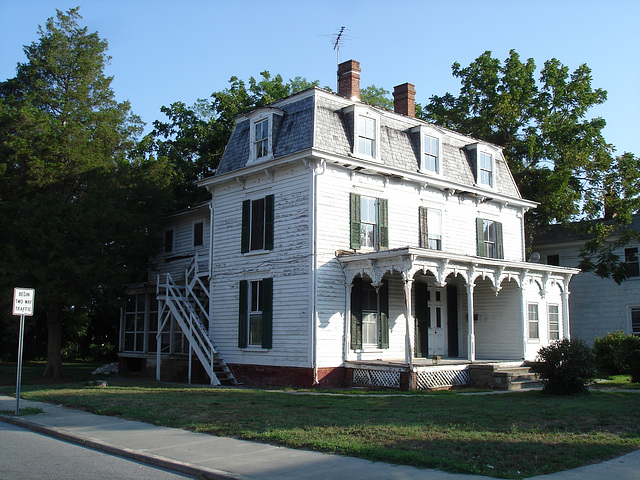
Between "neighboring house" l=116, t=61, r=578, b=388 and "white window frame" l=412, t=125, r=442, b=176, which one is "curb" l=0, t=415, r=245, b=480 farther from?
"white window frame" l=412, t=125, r=442, b=176

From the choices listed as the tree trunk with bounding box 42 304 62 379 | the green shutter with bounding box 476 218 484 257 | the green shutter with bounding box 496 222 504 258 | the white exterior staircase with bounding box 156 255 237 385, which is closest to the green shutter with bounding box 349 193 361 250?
the white exterior staircase with bounding box 156 255 237 385

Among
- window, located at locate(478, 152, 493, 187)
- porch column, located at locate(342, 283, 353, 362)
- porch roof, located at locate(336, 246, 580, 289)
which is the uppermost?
window, located at locate(478, 152, 493, 187)

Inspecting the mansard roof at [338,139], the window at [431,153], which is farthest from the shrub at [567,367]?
the window at [431,153]

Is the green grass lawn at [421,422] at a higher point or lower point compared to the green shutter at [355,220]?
lower

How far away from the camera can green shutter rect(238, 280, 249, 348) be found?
21995 millimetres

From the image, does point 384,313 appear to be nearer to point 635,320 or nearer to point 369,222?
point 369,222

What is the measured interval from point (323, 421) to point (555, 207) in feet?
75.5

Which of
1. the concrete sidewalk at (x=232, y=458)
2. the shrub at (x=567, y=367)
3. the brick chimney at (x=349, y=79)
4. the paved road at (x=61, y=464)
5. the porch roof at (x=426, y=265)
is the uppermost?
the brick chimney at (x=349, y=79)

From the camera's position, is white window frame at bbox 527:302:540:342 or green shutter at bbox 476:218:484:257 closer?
white window frame at bbox 527:302:540:342

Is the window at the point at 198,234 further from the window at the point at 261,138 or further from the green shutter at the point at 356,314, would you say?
the green shutter at the point at 356,314

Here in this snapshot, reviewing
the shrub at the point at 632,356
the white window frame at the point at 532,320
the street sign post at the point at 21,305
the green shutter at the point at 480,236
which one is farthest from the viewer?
the green shutter at the point at 480,236

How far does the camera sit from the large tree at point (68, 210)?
75.2 feet

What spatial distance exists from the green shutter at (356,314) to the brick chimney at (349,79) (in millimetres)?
7465

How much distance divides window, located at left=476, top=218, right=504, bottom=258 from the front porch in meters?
5.54
